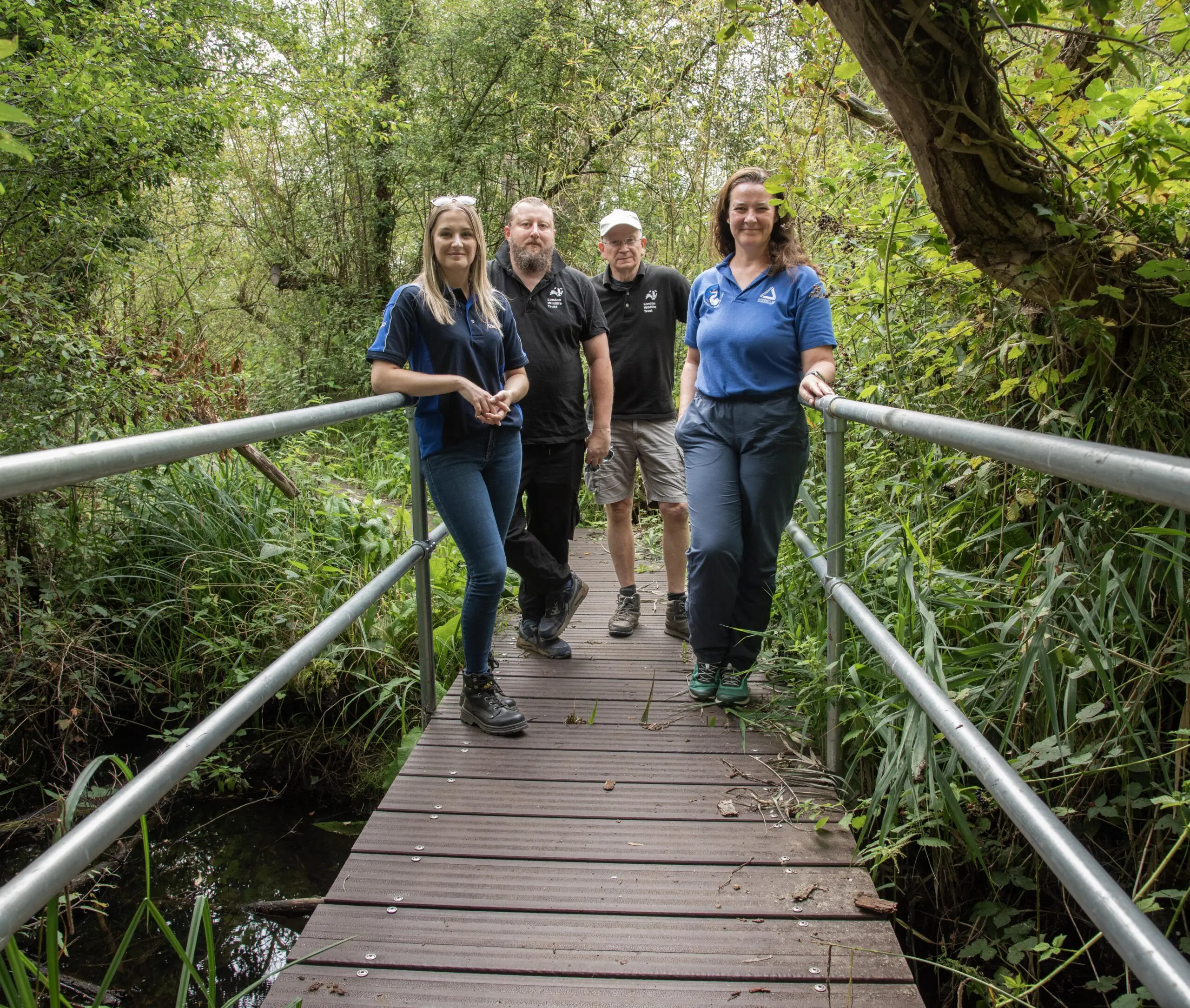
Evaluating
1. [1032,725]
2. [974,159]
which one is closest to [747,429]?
[974,159]

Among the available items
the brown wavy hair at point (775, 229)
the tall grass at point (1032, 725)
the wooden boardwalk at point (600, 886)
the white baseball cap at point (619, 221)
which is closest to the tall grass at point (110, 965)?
the wooden boardwalk at point (600, 886)

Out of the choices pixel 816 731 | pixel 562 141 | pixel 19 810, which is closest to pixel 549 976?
pixel 816 731

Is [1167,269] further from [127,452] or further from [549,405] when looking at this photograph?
[549,405]

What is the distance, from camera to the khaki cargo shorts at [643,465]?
14.1ft

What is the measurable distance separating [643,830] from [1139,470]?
174 cm

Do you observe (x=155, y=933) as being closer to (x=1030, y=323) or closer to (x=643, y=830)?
(x=643, y=830)

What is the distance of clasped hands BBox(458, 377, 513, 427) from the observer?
2.86 m

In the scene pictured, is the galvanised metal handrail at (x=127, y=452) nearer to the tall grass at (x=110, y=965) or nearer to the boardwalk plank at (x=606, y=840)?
the tall grass at (x=110, y=965)

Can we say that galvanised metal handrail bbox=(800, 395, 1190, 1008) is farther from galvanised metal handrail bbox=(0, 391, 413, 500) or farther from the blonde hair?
the blonde hair

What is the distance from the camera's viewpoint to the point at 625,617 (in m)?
4.26

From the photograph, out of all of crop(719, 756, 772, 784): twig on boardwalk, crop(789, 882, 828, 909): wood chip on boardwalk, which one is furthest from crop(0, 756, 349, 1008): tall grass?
crop(719, 756, 772, 784): twig on boardwalk

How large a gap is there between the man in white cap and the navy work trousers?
3.10ft

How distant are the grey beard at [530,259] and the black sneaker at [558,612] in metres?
1.31

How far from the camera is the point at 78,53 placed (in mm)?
4852
